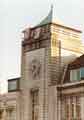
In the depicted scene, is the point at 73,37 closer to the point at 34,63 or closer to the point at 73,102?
the point at 34,63

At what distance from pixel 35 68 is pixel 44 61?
1740 mm

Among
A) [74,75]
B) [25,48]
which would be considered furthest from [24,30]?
[74,75]

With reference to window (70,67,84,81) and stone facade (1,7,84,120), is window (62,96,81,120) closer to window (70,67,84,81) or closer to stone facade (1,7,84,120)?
stone facade (1,7,84,120)

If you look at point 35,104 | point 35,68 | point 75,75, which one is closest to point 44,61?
point 35,68

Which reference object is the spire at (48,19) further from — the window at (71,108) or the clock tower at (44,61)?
the window at (71,108)

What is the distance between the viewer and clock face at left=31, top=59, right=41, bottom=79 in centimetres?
4816

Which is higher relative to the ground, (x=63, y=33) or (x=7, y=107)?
(x=63, y=33)

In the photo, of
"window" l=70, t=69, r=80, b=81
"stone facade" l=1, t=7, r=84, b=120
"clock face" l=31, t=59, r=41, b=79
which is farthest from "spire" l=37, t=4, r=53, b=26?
"window" l=70, t=69, r=80, b=81

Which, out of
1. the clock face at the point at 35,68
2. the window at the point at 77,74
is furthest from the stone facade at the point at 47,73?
the window at the point at 77,74

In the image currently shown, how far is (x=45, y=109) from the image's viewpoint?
4662 cm

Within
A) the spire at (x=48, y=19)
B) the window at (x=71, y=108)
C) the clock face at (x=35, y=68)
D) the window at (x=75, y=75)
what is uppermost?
the spire at (x=48, y=19)

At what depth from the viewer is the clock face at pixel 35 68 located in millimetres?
48156

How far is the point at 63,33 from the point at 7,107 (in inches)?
506

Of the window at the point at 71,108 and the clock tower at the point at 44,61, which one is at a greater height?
the clock tower at the point at 44,61
